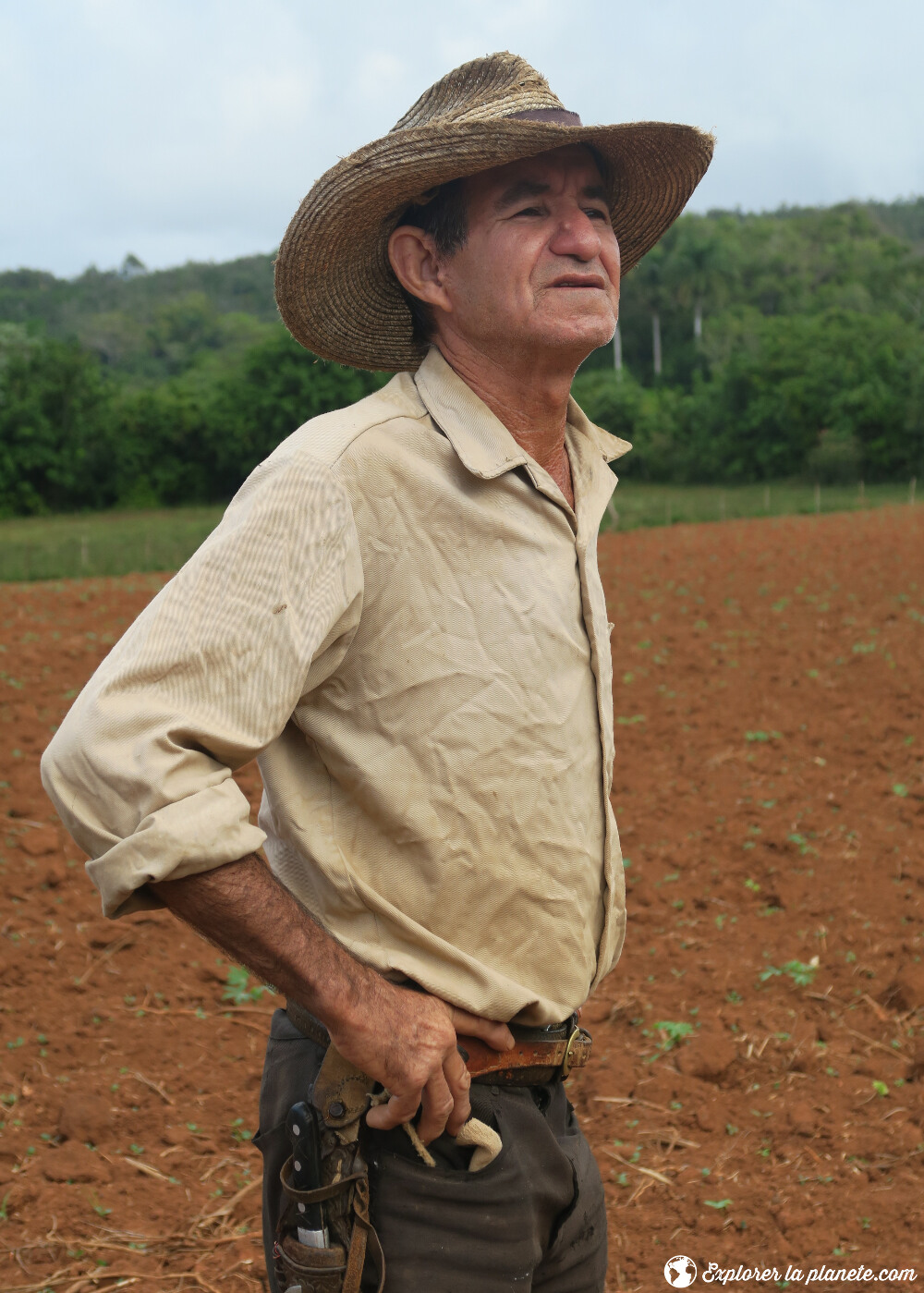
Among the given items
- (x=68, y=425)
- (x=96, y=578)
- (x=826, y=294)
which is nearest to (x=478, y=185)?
(x=96, y=578)

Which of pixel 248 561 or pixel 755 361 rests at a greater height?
pixel 248 561

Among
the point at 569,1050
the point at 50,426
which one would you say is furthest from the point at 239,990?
the point at 50,426

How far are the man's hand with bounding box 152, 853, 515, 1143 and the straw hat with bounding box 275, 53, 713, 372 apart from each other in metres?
1.03

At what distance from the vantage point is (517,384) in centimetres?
180

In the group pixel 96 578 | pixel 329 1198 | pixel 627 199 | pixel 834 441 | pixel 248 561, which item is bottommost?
pixel 834 441

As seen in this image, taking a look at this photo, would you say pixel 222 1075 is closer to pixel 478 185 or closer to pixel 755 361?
pixel 478 185

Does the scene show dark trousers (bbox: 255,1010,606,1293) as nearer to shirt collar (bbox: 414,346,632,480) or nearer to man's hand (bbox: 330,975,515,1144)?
man's hand (bbox: 330,975,515,1144)

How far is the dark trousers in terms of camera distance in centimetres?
158

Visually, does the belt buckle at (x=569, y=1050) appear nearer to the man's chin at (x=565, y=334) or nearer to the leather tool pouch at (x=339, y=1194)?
the leather tool pouch at (x=339, y=1194)

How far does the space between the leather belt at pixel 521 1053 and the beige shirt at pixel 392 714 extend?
4 centimetres

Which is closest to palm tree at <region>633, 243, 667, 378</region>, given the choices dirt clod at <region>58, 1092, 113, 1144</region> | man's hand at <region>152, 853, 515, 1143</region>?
dirt clod at <region>58, 1092, 113, 1144</region>

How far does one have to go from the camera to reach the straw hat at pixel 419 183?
1699mm

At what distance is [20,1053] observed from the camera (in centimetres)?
430

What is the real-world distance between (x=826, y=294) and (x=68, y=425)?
42623mm
